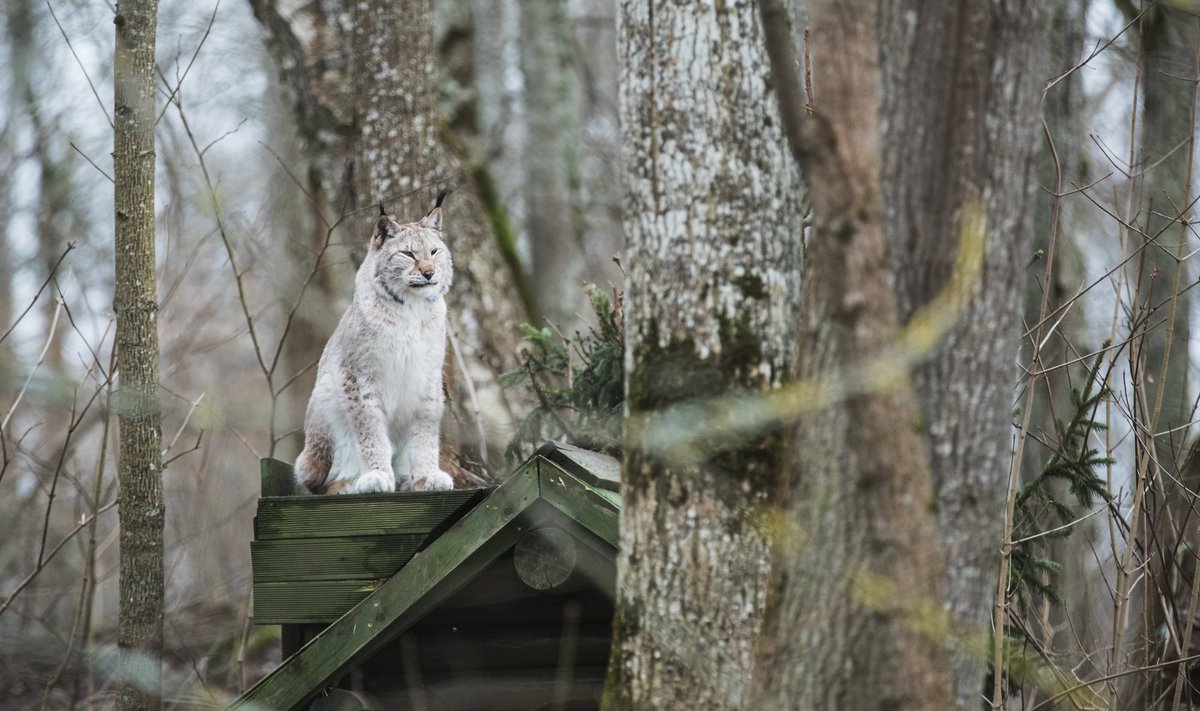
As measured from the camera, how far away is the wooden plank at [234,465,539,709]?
11.8 ft

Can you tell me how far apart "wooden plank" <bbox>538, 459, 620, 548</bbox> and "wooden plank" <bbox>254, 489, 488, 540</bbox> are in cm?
38

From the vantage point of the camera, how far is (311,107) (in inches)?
309

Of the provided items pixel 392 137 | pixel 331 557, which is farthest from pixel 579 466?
pixel 392 137

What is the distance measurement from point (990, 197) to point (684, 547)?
1.08 metres

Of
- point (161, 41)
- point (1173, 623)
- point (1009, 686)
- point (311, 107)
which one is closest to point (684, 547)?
point (1009, 686)

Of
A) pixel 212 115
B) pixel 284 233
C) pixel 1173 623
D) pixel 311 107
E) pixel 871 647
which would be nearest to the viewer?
pixel 871 647

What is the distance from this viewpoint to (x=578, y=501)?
3521 millimetres

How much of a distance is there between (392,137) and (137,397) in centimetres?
339

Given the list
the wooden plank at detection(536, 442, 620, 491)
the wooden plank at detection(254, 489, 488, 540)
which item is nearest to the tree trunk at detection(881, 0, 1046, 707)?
the wooden plank at detection(536, 442, 620, 491)

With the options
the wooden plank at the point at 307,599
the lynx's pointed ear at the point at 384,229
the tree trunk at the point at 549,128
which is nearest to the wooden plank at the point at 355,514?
the wooden plank at the point at 307,599

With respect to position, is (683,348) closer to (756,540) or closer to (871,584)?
(756,540)

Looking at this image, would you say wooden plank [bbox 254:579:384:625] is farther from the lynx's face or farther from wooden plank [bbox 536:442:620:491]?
the lynx's face

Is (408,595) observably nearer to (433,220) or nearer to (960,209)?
(433,220)

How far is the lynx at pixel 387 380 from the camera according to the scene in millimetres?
4242
